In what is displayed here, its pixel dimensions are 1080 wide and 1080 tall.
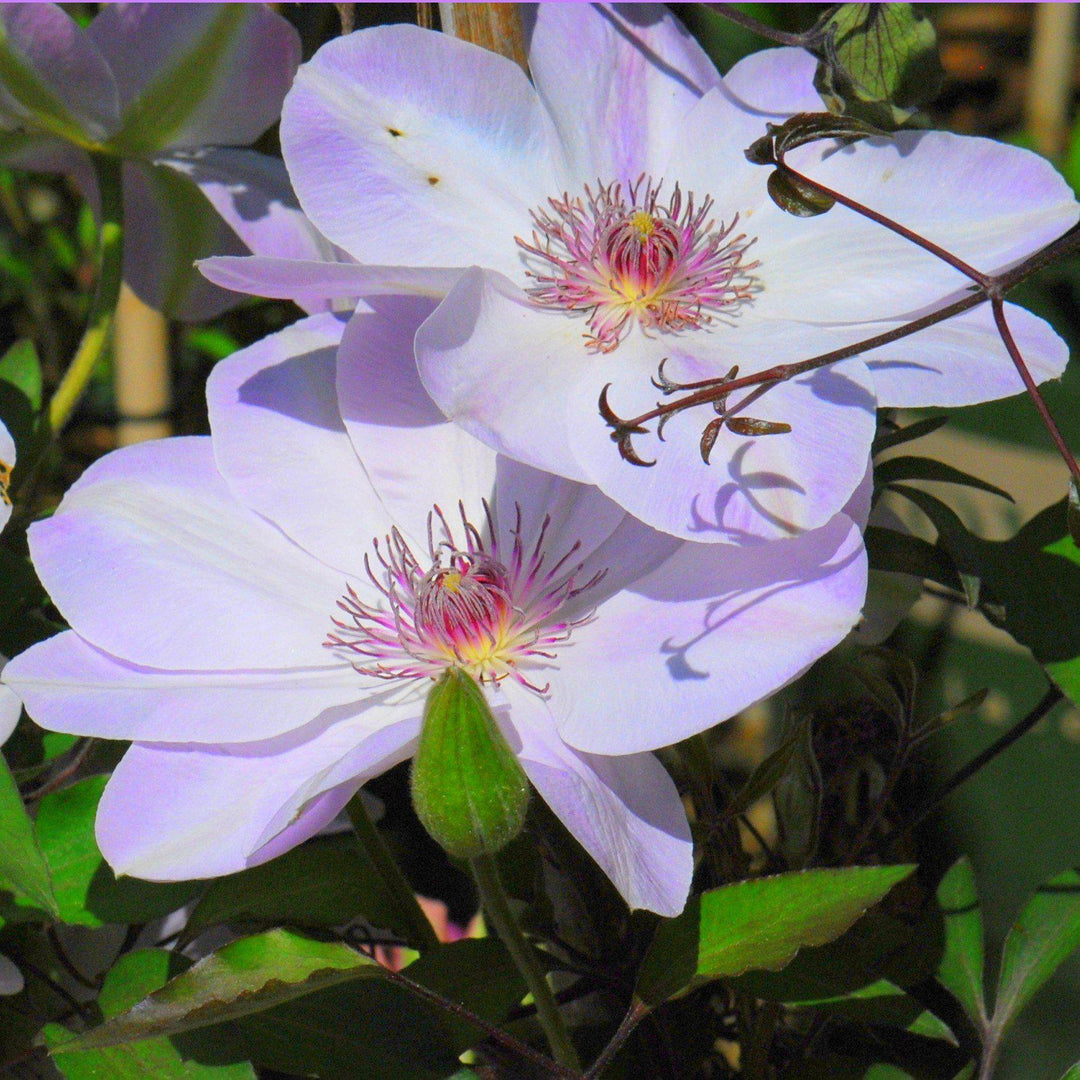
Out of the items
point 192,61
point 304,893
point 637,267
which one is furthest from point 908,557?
point 192,61

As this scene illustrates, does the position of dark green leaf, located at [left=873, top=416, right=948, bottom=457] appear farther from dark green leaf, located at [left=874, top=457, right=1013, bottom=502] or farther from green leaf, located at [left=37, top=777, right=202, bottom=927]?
green leaf, located at [left=37, top=777, right=202, bottom=927]

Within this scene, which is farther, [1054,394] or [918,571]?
[1054,394]

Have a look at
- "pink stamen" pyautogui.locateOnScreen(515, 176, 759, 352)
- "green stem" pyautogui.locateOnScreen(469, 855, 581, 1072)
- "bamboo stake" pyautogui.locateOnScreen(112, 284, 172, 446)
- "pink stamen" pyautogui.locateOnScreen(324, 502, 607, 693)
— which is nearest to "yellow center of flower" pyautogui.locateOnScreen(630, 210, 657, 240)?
"pink stamen" pyautogui.locateOnScreen(515, 176, 759, 352)

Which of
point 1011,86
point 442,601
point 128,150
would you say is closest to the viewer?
point 442,601

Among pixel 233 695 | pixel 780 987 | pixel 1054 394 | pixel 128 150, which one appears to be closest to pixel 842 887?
pixel 780 987

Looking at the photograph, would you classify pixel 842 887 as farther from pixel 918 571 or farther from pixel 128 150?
pixel 128 150

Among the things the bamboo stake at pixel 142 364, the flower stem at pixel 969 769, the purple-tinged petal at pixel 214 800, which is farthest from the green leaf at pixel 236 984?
the bamboo stake at pixel 142 364
